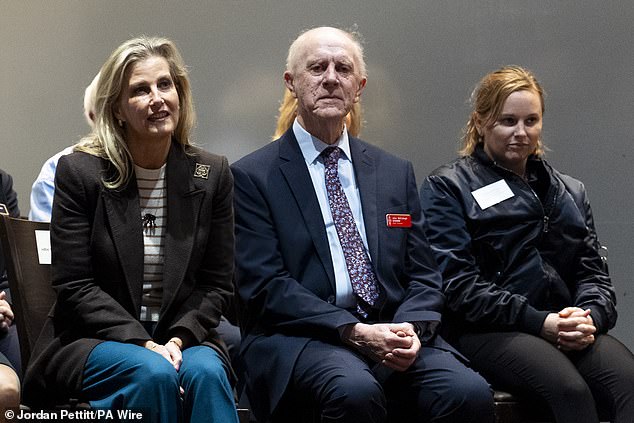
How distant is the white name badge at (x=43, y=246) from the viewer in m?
2.86

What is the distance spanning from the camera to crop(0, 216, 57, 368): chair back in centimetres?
276

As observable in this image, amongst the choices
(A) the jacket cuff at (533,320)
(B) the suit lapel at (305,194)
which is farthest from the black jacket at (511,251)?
(B) the suit lapel at (305,194)

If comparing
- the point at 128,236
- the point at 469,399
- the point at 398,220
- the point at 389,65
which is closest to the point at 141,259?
the point at 128,236

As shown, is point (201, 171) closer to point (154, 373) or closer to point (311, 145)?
point (311, 145)

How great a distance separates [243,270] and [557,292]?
1187 mm

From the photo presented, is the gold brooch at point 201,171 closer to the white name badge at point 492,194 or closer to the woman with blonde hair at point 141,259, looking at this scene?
the woman with blonde hair at point 141,259

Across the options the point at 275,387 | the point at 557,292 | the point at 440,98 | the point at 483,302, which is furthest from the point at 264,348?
the point at 440,98

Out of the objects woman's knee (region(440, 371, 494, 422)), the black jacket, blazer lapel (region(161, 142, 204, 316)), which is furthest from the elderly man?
blazer lapel (region(161, 142, 204, 316))

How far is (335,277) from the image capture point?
10.00 feet

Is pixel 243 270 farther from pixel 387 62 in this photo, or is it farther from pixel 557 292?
pixel 387 62

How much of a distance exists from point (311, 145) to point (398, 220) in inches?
15.9

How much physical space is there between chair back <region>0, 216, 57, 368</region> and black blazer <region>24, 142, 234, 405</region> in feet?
0.36

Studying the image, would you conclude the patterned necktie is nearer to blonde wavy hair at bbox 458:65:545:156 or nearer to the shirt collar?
the shirt collar

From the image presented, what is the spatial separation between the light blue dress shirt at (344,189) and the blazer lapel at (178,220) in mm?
490
